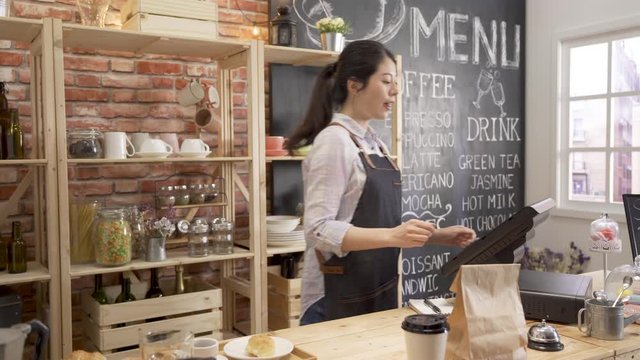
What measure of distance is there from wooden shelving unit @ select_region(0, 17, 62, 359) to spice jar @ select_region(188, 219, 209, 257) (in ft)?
1.98

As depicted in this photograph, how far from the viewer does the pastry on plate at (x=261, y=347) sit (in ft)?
4.97

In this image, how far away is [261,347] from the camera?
1.52 metres

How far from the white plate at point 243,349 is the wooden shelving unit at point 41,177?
4.16 ft

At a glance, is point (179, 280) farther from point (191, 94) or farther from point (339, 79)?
point (339, 79)

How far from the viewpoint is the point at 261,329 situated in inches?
120

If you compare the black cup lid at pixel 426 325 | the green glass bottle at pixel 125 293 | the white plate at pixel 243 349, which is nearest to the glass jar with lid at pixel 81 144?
the green glass bottle at pixel 125 293

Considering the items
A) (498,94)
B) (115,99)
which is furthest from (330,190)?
(498,94)

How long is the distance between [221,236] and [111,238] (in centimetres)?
54

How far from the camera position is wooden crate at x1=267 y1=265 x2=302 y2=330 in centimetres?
311

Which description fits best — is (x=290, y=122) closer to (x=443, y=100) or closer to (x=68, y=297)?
(x=443, y=100)

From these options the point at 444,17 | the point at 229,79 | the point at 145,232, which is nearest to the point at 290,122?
the point at 229,79

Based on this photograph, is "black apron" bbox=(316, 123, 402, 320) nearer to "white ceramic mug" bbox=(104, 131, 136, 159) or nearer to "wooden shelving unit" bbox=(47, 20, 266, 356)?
"wooden shelving unit" bbox=(47, 20, 266, 356)

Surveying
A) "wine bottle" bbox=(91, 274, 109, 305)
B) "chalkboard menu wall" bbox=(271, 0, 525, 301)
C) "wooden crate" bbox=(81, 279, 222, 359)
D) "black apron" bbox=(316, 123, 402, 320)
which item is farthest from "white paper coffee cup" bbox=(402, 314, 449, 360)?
"chalkboard menu wall" bbox=(271, 0, 525, 301)

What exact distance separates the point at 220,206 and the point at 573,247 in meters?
2.54
